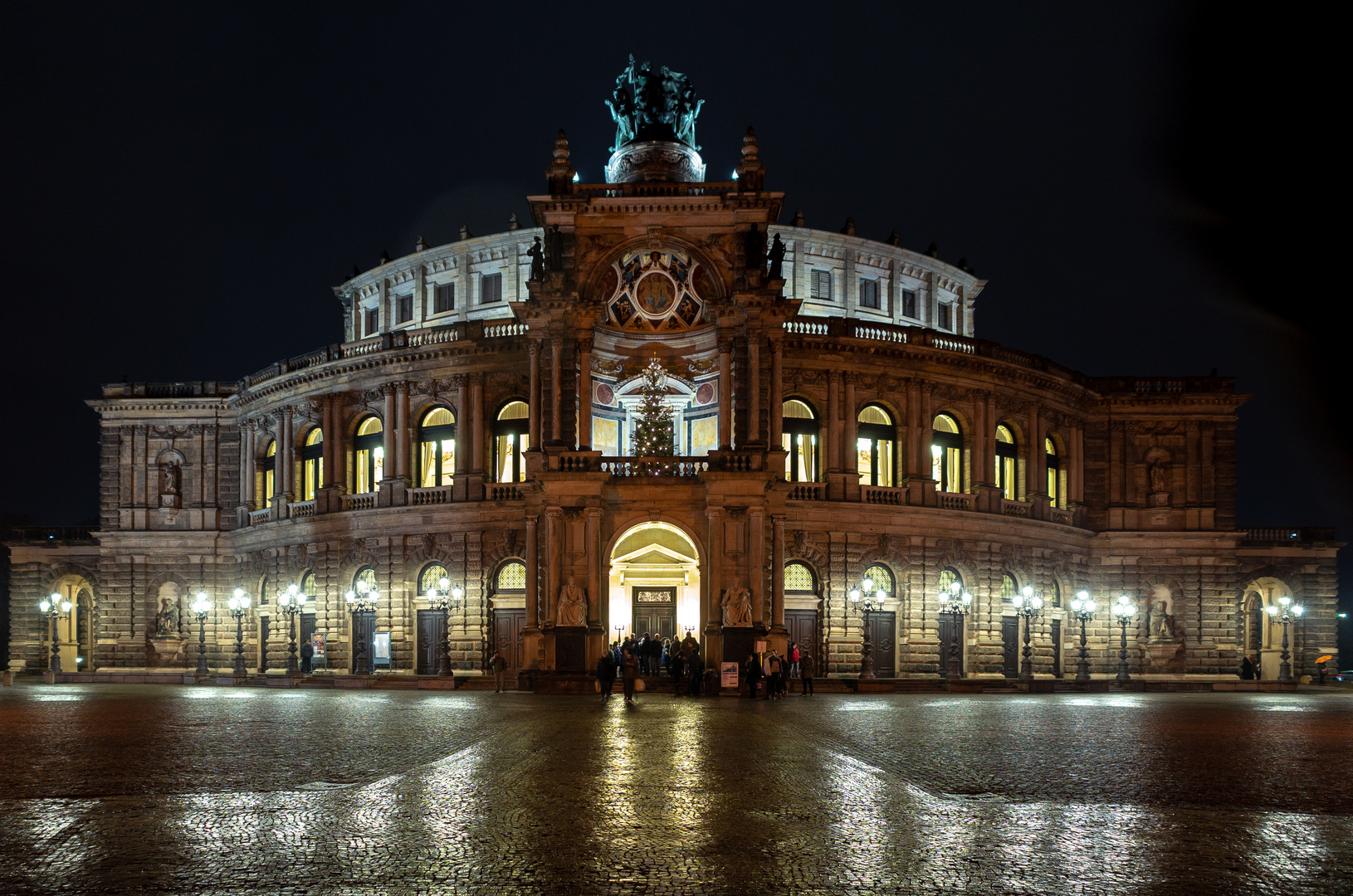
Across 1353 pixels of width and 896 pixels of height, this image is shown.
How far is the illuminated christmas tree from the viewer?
50.2 metres

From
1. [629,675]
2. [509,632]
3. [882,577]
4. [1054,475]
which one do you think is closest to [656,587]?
[509,632]

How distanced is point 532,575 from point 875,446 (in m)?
16.8

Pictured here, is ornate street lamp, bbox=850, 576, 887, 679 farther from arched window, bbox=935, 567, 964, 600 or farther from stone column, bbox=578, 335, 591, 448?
stone column, bbox=578, 335, 591, 448

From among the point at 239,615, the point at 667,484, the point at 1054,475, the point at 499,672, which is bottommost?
the point at 499,672

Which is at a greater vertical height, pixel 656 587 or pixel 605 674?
pixel 656 587

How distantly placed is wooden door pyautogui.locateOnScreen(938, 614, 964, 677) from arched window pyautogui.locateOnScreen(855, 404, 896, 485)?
6.52 m

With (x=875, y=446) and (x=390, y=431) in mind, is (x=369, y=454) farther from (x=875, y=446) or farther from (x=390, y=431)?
(x=875, y=446)

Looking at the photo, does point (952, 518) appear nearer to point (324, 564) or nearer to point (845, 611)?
point (845, 611)

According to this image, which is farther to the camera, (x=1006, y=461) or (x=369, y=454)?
(x=1006, y=461)

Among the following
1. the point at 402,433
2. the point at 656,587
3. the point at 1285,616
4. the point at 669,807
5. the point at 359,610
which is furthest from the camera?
the point at 1285,616

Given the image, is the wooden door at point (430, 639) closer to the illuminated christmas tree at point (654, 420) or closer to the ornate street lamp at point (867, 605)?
the illuminated christmas tree at point (654, 420)

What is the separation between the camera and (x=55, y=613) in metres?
62.6

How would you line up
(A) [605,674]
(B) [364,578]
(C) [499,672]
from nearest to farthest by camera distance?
1. (A) [605,674]
2. (C) [499,672]
3. (B) [364,578]

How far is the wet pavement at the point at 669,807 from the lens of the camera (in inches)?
419
